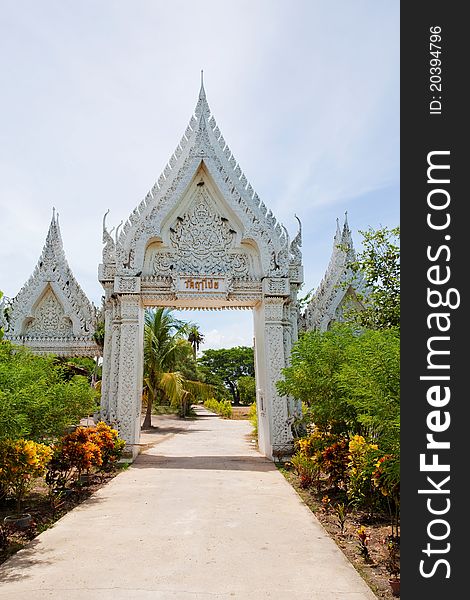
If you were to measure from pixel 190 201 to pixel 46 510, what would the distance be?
7.43 metres

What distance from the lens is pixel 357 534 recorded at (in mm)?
5785

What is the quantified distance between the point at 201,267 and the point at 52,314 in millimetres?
3955

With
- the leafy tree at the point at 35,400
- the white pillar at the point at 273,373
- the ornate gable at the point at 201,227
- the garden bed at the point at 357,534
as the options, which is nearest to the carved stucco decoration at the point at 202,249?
the ornate gable at the point at 201,227

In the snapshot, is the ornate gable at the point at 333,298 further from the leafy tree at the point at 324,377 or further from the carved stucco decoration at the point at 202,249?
the leafy tree at the point at 324,377

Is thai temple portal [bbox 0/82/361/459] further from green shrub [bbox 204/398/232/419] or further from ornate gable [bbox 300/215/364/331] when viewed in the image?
green shrub [bbox 204/398/232/419]

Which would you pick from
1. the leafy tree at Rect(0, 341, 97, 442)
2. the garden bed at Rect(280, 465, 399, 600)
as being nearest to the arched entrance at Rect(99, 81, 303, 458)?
the leafy tree at Rect(0, 341, 97, 442)

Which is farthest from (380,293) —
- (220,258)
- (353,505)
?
(220,258)

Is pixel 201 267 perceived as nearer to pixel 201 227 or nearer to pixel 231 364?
pixel 201 227

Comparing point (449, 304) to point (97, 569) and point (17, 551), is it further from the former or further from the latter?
point (17, 551)

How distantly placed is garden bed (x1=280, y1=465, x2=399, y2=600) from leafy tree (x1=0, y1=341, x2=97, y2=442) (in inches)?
133

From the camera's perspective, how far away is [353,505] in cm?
698

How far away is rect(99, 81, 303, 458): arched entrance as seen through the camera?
11.2 meters

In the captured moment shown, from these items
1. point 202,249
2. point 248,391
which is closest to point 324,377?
point 202,249

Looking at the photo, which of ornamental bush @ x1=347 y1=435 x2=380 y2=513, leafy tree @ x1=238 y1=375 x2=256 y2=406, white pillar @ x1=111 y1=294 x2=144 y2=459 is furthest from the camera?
leafy tree @ x1=238 y1=375 x2=256 y2=406
